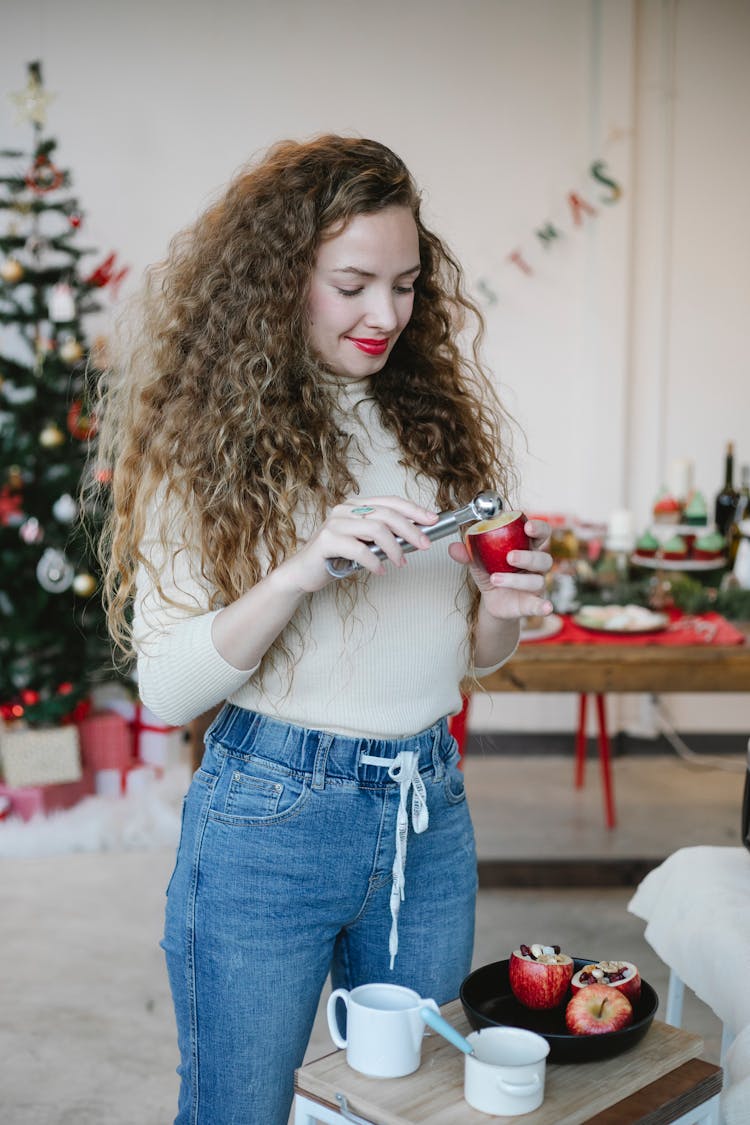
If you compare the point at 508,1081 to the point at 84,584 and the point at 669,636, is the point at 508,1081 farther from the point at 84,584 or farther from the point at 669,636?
the point at 84,584

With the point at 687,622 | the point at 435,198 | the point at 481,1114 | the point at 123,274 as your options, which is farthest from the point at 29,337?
the point at 481,1114

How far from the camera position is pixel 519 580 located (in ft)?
4.57

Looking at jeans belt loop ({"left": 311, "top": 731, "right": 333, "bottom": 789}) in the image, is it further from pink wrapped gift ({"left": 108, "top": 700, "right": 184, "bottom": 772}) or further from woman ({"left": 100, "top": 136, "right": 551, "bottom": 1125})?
pink wrapped gift ({"left": 108, "top": 700, "right": 184, "bottom": 772})

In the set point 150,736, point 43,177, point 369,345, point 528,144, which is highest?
point 528,144

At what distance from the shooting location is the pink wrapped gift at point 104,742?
4203 millimetres

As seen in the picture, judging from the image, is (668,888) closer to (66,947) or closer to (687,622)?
(687,622)

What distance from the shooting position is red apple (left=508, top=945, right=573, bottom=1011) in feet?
4.34

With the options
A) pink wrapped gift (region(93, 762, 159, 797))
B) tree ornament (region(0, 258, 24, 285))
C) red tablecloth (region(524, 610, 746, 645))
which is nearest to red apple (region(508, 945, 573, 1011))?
red tablecloth (region(524, 610, 746, 645))

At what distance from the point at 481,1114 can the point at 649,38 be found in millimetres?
4442

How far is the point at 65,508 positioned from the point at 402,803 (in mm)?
2817

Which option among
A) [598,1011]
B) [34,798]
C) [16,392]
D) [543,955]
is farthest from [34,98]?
[598,1011]

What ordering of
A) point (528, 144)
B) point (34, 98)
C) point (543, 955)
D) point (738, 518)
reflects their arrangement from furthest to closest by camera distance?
point (528, 144) < point (34, 98) < point (738, 518) < point (543, 955)

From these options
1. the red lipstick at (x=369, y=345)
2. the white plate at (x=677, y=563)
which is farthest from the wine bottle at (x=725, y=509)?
the red lipstick at (x=369, y=345)

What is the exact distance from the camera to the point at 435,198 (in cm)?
476
